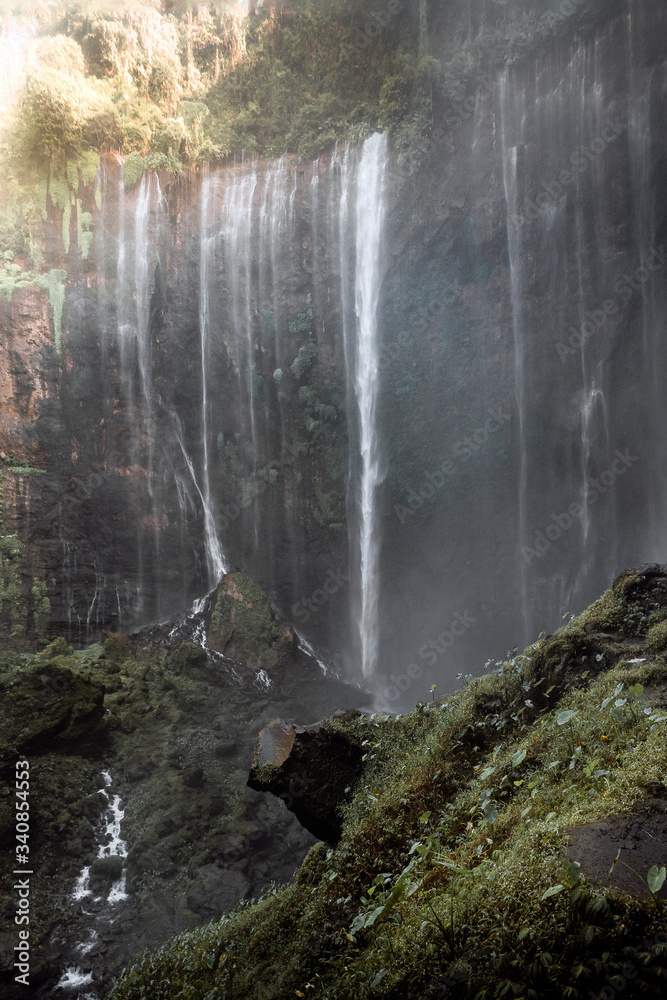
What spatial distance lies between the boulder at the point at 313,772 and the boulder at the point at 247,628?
1030cm

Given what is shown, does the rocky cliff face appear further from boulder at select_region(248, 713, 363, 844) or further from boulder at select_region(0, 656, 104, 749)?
boulder at select_region(248, 713, 363, 844)

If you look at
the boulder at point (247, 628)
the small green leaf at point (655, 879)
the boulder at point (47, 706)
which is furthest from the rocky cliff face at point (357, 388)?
the small green leaf at point (655, 879)

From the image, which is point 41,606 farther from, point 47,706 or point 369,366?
point 369,366

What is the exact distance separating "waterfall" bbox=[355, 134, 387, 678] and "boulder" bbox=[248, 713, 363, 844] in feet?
38.4

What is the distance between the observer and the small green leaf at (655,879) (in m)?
1.41

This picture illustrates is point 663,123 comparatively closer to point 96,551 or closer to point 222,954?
point 222,954

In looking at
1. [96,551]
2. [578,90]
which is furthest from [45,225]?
[578,90]

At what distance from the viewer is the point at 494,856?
81.0 inches

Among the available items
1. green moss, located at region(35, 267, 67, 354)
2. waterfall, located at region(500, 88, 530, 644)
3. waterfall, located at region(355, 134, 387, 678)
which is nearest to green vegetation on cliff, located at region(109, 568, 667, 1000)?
waterfall, located at region(500, 88, 530, 644)

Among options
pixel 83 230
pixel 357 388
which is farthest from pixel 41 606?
pixel 83 230

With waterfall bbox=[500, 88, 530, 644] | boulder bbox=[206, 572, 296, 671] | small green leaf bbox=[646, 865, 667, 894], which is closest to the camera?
small green leaf bbox=[646, 865, 667, 894]

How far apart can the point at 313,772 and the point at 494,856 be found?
6.49ft

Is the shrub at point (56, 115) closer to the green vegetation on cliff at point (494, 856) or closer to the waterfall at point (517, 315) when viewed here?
the waterfall at point (517, 315)

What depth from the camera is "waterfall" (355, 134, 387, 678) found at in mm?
15062
